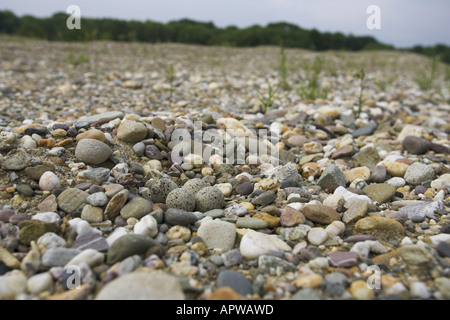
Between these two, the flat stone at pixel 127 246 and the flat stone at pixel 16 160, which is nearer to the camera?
the flat stone at pixel 127 246

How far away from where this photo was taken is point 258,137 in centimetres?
389

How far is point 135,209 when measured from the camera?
7.47ft

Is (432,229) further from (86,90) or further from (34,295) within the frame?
(86,90)

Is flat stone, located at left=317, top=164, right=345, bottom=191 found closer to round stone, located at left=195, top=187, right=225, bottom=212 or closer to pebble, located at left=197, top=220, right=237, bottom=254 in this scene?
round stone, located at left=195, top=187, right=225, bottom=212

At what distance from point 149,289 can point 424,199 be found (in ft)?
7.19

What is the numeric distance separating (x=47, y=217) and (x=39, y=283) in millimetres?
530

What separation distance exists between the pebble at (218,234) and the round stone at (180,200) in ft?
0.96

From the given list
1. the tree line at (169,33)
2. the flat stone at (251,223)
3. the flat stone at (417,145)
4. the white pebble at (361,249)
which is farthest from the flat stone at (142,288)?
the tree line at (169,33)

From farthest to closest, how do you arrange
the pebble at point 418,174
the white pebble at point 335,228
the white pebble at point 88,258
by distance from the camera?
the pebble at point 418,174 < the white pebble at point 335,228 < the white pebble at point 88,258

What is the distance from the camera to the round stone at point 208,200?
250 centimetres

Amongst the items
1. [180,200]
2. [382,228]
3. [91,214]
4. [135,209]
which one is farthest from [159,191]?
[382,228]

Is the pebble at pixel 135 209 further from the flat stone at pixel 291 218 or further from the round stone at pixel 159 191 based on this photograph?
the flat stone at pixel 291 218
